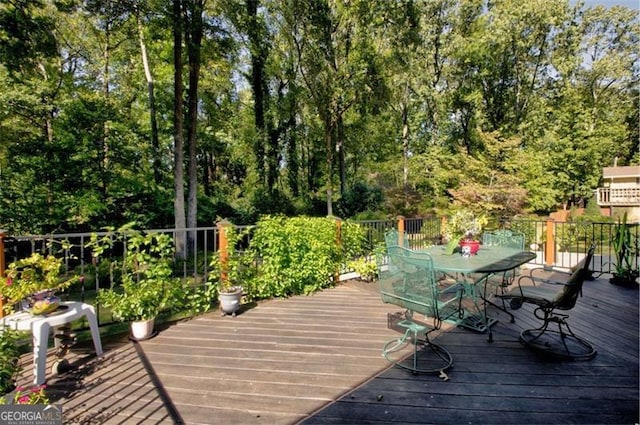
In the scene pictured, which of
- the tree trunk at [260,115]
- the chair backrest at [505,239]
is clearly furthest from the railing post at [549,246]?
the tree trunk at [260,115]

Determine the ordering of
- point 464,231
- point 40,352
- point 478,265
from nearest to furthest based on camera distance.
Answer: point 40,352
point 478,265
point 464,231

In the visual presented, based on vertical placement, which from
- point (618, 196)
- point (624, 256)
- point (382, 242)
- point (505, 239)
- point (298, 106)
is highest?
point (298, 106)

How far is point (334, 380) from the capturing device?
2471 mm

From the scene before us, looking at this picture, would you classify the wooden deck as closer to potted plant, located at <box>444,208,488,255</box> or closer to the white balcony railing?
potted plant, located at <box>444,208,488,255</box>

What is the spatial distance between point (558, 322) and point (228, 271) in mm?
3486

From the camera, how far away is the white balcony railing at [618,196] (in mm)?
17078

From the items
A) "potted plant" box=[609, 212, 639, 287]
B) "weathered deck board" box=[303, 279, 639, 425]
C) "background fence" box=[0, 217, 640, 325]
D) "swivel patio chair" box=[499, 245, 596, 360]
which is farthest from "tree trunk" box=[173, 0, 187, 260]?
"potted plant" box=[609, 212, 639, 287]

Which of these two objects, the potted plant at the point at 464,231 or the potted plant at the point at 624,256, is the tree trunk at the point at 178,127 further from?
the potted plant at the point at 624,256

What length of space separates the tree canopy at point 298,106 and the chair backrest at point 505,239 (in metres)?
5.01

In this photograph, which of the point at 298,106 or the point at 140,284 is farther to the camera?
the point at 298,106

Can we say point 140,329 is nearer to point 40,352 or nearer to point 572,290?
point 40,352

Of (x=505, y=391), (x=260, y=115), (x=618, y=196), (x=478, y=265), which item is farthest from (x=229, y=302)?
(x=618, y=196)

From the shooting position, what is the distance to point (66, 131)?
7867mm

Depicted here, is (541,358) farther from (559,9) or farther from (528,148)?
(559,9)
